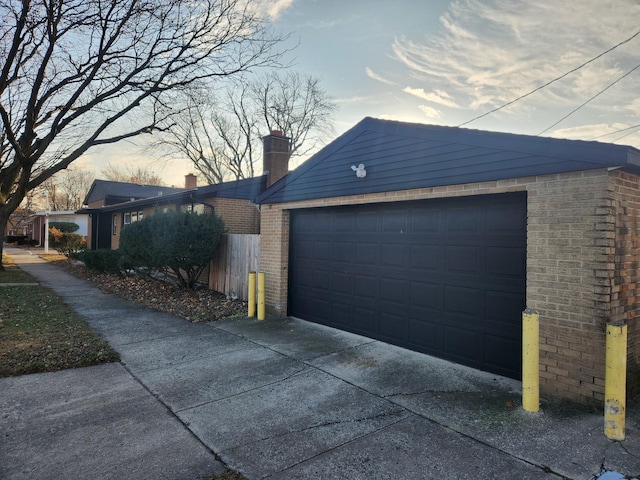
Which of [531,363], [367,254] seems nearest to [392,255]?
[367,254]

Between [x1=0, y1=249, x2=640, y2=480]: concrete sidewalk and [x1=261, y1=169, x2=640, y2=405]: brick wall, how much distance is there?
1.47 ft

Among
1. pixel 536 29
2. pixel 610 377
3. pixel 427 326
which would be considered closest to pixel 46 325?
pixel 427 326

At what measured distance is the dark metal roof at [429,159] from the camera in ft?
13.4

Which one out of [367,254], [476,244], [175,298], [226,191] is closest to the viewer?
[476,244]

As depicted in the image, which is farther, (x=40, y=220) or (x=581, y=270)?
(x=40, y=220)

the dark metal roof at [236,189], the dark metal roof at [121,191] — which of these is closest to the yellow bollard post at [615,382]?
the dark metal roof at [236,189]

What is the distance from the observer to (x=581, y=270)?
4.05m

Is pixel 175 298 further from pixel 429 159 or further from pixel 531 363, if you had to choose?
pixel 531 363

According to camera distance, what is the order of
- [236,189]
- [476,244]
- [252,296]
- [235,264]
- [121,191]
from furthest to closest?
1. [121,191]
2. [236,189]
3. [235,264]
4. [252,296]
5. [476,244]

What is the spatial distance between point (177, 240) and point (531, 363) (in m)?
8.90

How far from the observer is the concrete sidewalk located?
3018mm

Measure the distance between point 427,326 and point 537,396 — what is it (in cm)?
196

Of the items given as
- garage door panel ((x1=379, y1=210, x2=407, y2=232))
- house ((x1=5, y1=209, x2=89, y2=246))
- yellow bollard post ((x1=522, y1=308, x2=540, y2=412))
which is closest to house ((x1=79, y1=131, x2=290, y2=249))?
garage door panel ((x1=379, y1=210, x2=407, y2=232))

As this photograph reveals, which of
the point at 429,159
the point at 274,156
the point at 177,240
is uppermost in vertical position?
the point at 274,156
